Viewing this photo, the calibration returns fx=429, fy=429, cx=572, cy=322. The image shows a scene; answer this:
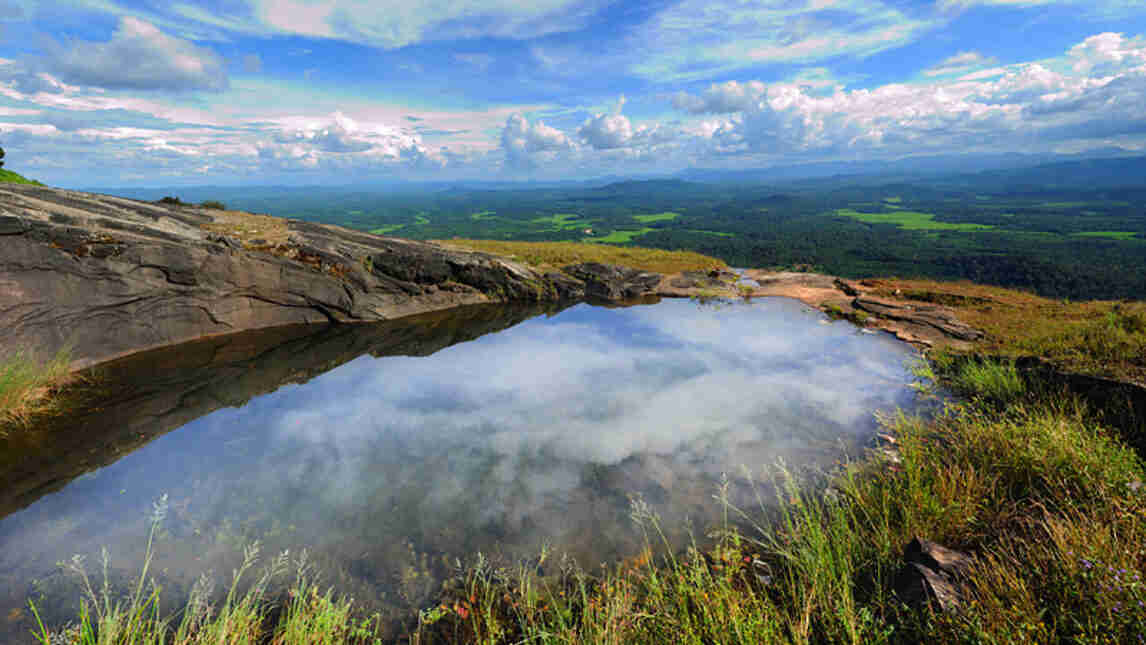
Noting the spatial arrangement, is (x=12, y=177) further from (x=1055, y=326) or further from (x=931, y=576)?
(x=1055, y=326)

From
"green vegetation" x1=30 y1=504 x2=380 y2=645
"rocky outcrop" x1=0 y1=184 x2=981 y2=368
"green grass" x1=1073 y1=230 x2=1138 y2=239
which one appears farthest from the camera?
"green grass" x1=1073 y1=230 x2=1138 y2=239

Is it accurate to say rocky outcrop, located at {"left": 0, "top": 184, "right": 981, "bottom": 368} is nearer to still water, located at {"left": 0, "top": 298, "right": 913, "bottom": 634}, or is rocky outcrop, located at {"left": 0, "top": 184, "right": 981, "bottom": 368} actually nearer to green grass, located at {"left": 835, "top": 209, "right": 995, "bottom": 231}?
still water, located at {"left": 0, "top": 298, "right": 913, "bottom": 634}

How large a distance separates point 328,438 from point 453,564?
524 cm

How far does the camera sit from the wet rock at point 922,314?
17.1 metres

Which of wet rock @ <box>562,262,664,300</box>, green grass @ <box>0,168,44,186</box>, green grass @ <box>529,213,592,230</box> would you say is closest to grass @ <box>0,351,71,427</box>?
wet rock @ <box>562,262,664,300</box>

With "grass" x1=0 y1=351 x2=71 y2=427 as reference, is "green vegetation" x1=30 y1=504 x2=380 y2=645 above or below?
below

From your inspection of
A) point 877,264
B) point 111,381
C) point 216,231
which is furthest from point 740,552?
point 877,264

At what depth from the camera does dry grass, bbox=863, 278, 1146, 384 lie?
962 cm

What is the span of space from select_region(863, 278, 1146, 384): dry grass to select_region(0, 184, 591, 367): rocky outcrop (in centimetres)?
2055

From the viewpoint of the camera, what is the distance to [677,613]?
4629 millimetres

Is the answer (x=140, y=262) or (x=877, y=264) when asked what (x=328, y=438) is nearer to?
(x=140, y=262)

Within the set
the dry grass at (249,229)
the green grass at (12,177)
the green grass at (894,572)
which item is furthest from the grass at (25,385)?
the green grass at (12,177)

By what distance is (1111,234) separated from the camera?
385ft

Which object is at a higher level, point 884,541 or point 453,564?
point 884,541
